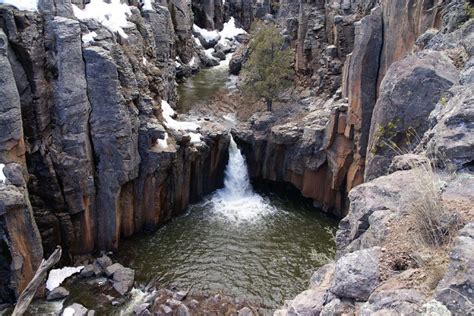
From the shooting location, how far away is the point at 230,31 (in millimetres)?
61812

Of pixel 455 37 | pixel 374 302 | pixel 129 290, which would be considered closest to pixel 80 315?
pixel 129 290

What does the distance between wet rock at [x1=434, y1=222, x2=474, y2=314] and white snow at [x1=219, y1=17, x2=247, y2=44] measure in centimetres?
5682

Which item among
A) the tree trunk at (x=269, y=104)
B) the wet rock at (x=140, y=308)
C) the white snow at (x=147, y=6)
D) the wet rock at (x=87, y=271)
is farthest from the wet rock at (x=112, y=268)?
the white snow at (x=147, y=6)

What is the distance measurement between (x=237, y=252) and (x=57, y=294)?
7.85 meters

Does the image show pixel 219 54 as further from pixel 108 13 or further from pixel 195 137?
pixel 108 13

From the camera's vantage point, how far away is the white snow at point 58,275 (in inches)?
637

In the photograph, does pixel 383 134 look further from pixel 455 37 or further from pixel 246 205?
pixel 246 205

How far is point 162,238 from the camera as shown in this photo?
20109 millimetres

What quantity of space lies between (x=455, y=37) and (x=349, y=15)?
15.6 m

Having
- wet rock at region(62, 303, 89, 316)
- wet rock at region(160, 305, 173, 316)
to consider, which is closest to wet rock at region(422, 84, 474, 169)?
wet rock at region(160, 305, 173, 316)

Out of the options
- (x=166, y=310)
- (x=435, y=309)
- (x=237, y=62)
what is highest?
(x=237, y=62)

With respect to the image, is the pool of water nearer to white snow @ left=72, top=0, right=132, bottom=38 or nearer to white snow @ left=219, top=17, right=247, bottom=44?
white snow @ left=72, top=0, right=132, bottom=38

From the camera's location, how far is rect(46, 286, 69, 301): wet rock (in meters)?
15.5

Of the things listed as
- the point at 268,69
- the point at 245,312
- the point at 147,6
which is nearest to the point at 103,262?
the point at 245,312
